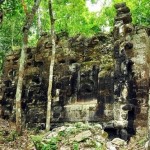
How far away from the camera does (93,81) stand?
45.8ft

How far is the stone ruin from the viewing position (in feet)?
41.3

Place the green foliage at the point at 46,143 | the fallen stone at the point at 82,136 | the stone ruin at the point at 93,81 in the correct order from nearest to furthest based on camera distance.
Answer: the green foliage at the point at 46,143
the fallen stone at the point at 82,136
the stone ruin at the point at 93,81

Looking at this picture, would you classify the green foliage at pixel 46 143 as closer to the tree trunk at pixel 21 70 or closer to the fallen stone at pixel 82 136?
the fallen stone at pixel 82 136

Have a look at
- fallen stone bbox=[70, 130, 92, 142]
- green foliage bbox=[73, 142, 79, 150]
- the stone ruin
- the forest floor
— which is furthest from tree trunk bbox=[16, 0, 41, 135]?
green foliage bbox=[73, 142, 79, 150]

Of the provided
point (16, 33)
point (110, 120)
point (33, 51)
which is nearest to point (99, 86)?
point (110, 120)

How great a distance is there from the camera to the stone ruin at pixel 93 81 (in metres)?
12.6

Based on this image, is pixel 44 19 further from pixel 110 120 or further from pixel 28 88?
pixel 110 120

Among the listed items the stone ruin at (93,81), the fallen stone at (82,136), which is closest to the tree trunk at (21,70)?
the stone ruin at (93,81)

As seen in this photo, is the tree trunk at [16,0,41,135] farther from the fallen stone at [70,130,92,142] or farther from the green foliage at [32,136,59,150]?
the fallen stone at [70,130,92,142]

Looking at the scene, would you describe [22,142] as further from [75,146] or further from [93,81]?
[93,81]

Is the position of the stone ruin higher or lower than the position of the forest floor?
higher

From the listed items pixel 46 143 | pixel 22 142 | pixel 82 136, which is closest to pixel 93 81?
pixel 22 142

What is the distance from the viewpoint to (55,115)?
14.4 m

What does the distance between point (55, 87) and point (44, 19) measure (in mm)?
11641
